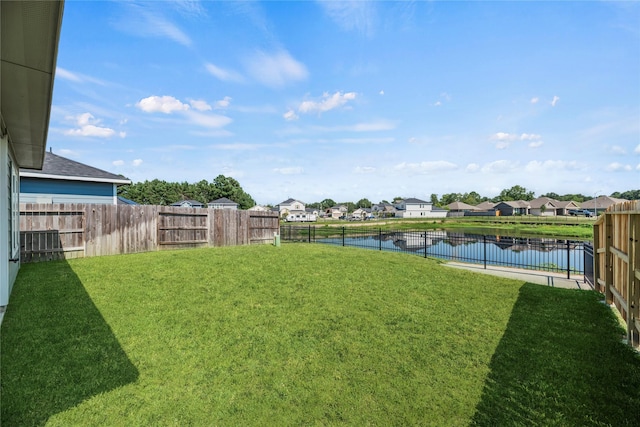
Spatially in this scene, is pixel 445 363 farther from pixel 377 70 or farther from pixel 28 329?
pixel 377 70

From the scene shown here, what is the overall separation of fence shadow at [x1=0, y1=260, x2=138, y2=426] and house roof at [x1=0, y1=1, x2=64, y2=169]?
2.80 m

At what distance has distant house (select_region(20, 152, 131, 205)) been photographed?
11594 mm

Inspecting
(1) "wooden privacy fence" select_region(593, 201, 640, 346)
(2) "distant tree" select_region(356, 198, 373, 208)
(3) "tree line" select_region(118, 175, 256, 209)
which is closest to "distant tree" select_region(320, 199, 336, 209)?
→ (2) "distant tree" select_region(356, 198, 373, 208)

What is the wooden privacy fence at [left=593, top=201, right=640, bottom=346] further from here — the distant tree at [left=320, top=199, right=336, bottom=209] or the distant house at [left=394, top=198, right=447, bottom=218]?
the distant tree at [left=320, top=199, right=336, bottom=209]

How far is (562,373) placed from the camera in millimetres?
3596

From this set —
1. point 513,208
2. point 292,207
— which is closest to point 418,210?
point 513,208

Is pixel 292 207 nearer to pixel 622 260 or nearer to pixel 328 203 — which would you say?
pixel 328 203

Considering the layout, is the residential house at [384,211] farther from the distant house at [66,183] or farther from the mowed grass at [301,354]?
the mowed grass at [301,354]

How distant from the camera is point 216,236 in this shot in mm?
12438

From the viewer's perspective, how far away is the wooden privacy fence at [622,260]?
11.8 feet

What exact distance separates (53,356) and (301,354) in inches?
120

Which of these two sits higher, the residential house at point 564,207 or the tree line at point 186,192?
the tree line at point 186,192

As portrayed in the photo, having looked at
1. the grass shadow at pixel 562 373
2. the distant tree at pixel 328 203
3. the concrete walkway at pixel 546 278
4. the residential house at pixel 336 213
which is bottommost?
the grass shadow at pixel 562 373

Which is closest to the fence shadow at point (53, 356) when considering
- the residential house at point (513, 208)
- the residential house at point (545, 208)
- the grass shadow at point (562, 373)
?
the grass shadow at point (562, 373)
